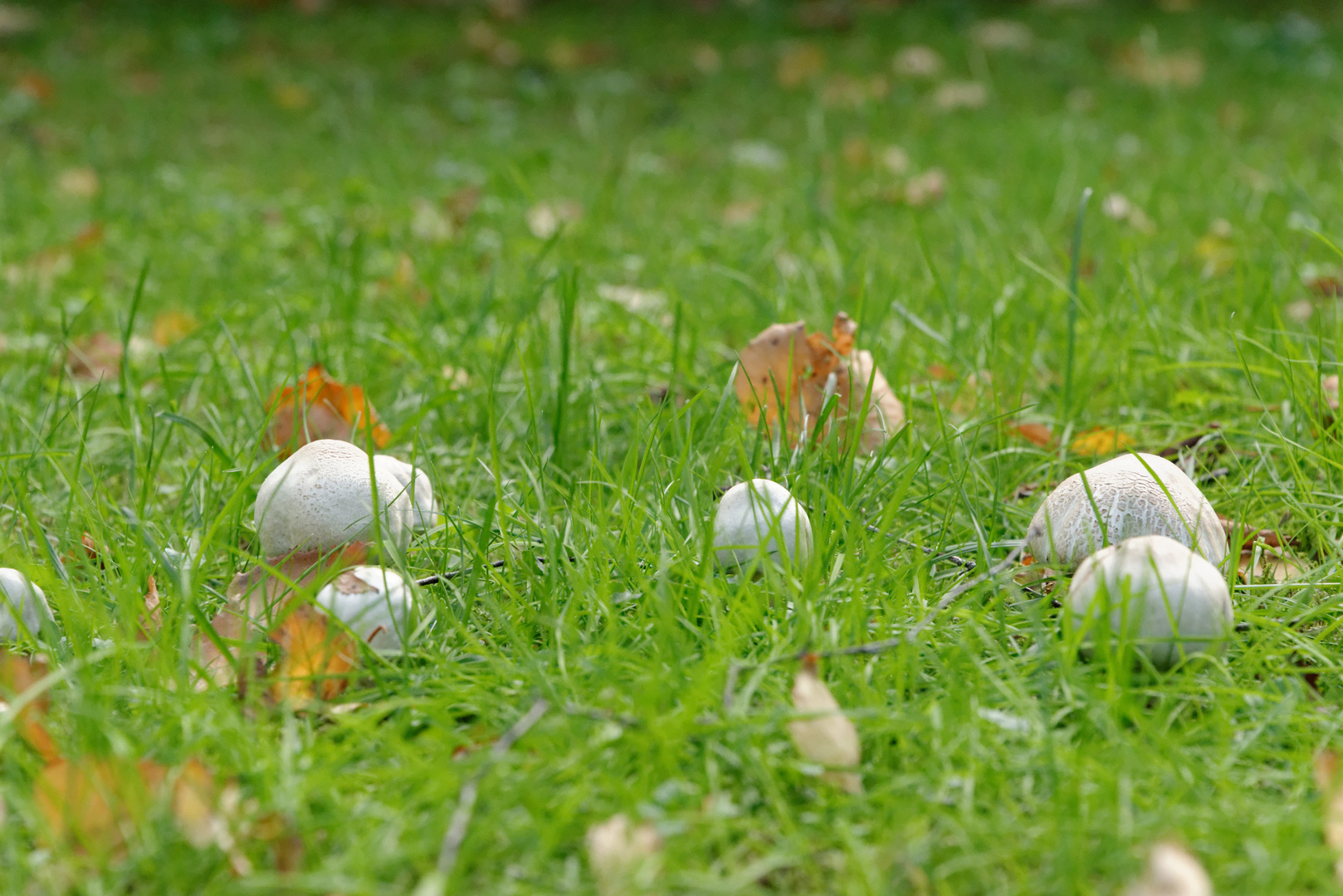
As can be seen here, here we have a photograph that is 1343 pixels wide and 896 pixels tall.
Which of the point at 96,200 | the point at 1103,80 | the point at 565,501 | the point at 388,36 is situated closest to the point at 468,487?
the point at 565,501

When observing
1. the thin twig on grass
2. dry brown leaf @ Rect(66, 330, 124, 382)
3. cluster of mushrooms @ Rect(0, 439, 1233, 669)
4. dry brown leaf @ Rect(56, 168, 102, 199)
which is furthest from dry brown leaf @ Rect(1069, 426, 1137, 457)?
dry brown leaf @ Rect(56, 168, 102, 199)

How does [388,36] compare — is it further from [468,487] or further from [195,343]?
[468,487]

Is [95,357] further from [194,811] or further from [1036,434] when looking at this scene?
[1036,434]

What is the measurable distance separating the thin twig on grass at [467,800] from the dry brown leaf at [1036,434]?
123cm

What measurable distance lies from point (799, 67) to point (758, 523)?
5.66m

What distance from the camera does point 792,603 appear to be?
1528 mm

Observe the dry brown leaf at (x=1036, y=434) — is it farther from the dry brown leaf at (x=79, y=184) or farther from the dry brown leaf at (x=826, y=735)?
the dry brown leaf at (x=79, y=184)

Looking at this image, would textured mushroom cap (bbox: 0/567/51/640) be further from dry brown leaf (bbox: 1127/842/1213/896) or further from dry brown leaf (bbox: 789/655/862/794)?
dry brown leaf (bbox: 1127/842/1213/896)

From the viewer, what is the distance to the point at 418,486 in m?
1.81

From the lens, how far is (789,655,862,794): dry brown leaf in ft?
4.17

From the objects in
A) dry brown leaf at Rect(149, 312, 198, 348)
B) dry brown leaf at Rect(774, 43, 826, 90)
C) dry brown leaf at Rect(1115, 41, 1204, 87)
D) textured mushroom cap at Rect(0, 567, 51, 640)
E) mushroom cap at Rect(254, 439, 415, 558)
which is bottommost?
textured mushroom cap at Rect(0, 567, 51, 640)

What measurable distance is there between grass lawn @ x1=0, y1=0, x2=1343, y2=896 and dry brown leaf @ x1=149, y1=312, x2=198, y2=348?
0.02 meters

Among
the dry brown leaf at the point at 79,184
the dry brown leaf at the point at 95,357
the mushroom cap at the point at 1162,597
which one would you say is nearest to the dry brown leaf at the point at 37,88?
the dry brown leaf at the point at 79,184

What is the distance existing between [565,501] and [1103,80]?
213 inches
